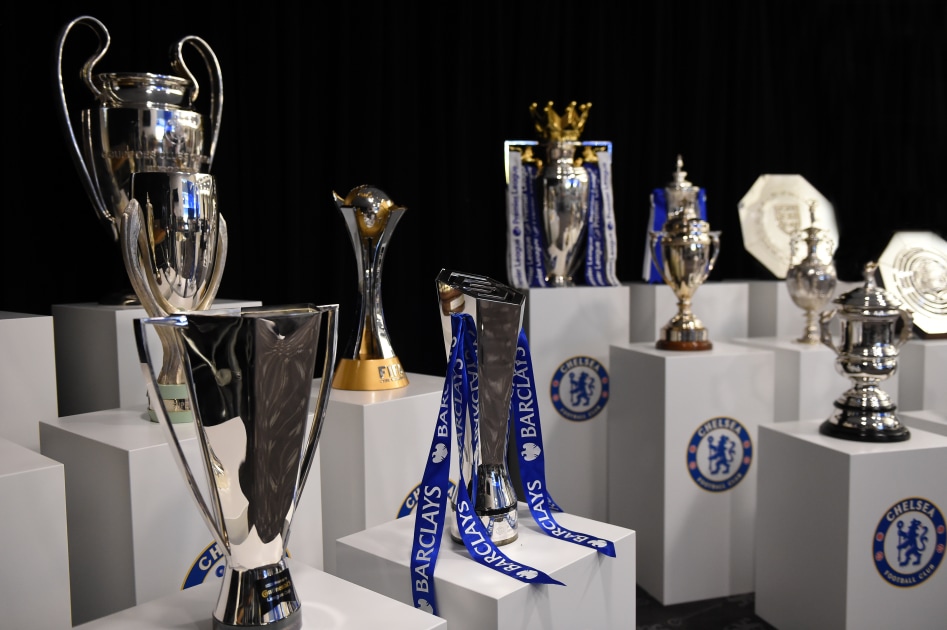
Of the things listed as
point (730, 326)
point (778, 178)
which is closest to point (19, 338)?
point (730, 326)

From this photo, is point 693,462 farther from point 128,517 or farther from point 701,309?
point 128,517

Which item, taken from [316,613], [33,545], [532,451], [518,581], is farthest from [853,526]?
[33,545]

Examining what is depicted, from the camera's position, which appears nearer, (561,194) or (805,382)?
(805,382)

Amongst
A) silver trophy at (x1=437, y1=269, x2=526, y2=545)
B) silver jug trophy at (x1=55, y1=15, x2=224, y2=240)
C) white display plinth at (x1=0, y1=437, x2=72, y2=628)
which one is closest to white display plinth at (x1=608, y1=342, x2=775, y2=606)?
silver trophy at (x1=437, y1=269, x2=526, y2=545)

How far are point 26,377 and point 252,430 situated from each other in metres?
1.05

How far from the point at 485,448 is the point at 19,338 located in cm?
100

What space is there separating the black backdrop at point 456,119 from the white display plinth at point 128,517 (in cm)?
93

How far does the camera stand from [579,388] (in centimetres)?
259

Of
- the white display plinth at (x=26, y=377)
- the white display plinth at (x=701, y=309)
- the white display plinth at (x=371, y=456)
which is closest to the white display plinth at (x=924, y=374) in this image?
the white display plinth at (x=701, y=309)

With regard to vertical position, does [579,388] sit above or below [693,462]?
above

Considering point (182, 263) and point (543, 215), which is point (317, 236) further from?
point (182, 263)

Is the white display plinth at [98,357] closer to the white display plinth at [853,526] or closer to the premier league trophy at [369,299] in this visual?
the premier league trophy at [369,299]

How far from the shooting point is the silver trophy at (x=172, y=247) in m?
1.34

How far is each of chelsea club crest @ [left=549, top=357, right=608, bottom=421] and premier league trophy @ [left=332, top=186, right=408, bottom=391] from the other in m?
0.83
